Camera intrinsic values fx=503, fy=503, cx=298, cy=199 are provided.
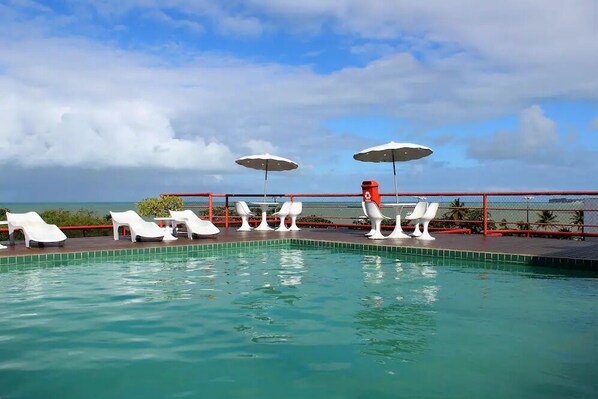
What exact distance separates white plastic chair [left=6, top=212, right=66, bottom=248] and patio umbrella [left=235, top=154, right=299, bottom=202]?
5.16 m

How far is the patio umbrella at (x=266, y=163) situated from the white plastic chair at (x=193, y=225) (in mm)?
2673

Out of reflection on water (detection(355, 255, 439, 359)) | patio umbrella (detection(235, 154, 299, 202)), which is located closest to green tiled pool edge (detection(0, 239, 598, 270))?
reflection on water (detection(355, 255, 439, 359))

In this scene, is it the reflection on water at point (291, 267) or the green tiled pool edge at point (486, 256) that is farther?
the green tiled pool edge at point (486, 256)

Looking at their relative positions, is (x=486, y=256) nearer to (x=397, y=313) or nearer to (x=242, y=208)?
(x=397, y=313)

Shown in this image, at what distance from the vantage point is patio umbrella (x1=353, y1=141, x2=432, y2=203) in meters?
10.7

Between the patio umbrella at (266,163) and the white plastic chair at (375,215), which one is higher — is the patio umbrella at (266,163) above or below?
above

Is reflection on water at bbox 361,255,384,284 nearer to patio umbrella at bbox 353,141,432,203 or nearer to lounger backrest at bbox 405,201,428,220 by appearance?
lounger backrest at bbox 405,201,428,220

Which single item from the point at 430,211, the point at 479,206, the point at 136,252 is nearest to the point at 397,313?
the point at 430,211

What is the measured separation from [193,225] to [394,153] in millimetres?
4731

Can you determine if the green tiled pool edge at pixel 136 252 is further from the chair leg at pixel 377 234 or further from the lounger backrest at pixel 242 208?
the lounger backrest at pixel 242 208

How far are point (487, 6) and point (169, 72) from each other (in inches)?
274

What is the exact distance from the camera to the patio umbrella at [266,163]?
42.6 feet

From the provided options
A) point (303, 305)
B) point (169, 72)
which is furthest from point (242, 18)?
point (303, 305)

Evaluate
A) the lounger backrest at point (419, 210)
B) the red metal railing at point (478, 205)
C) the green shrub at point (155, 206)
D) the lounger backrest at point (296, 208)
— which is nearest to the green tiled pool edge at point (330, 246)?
the lounger backrest at point (419, 210)
